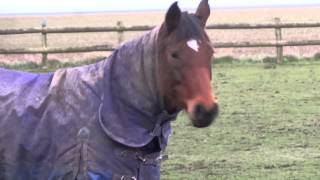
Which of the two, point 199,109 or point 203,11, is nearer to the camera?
point 199,109

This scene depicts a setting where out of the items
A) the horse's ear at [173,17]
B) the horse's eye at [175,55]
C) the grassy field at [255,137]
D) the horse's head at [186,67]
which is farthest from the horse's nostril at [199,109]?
the grassy field at [255,137]

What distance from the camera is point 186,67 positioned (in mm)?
3121

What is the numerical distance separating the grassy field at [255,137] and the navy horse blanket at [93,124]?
2.69m

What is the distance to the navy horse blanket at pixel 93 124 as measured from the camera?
3285 millimetres

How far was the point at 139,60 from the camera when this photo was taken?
332cm

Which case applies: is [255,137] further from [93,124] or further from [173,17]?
[173,17]

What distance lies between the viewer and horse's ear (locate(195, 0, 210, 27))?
11.0 ft

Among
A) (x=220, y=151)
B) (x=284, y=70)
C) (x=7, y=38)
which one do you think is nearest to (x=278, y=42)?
(x=284, y=70)

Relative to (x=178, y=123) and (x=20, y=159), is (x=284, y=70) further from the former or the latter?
(x=20, y=159)

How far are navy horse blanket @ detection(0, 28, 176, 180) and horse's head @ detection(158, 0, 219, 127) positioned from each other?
0.25ft

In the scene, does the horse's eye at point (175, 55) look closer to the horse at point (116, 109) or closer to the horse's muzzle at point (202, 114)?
the horse at point (116, 109)

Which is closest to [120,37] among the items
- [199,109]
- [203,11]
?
[203,11]

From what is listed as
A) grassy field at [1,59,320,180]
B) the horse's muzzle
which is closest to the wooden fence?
grassy field at [1,59,320,180]

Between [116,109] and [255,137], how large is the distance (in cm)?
440
